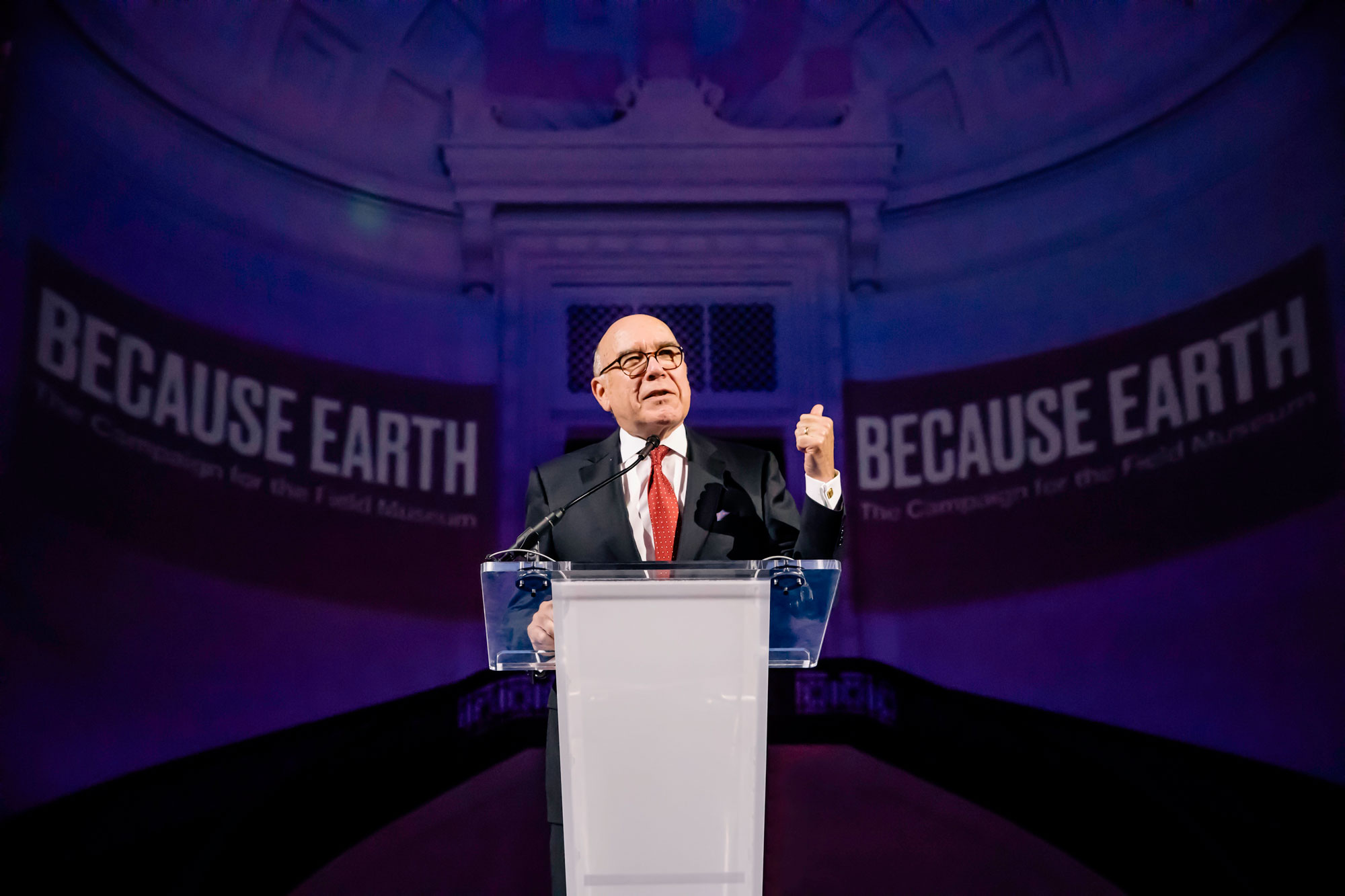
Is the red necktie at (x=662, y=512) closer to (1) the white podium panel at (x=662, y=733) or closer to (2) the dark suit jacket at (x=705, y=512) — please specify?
(2) the dark suit jacket at (x=705, y=512)

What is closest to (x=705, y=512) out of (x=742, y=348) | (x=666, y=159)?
(x=742, y=348)

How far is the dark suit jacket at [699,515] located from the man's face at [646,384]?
0.07 m

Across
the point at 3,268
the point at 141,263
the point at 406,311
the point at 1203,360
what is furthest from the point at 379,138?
the point at 1203,360

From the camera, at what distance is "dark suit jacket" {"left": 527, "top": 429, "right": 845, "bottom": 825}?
1375 mm

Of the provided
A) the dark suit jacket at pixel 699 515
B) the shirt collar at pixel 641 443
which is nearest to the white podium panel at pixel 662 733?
the dark suit jacket at pixel 699 515

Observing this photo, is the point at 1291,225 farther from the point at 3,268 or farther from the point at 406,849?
the point at 3,268

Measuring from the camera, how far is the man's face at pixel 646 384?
1.49 metres

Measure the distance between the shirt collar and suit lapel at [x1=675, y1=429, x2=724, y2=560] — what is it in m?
0.01

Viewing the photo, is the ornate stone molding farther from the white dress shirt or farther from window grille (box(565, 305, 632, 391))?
the white dress shirt

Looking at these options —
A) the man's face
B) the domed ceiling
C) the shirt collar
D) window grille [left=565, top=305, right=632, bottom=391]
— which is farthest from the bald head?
the domed ceiling

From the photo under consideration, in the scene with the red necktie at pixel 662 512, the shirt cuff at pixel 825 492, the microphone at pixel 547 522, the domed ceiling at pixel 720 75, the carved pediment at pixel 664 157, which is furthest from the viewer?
the carved pediment at pixel 664 157

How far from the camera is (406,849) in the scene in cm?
272

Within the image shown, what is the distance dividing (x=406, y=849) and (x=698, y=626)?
213 centimetres

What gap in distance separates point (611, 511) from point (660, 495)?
0.27 ft
